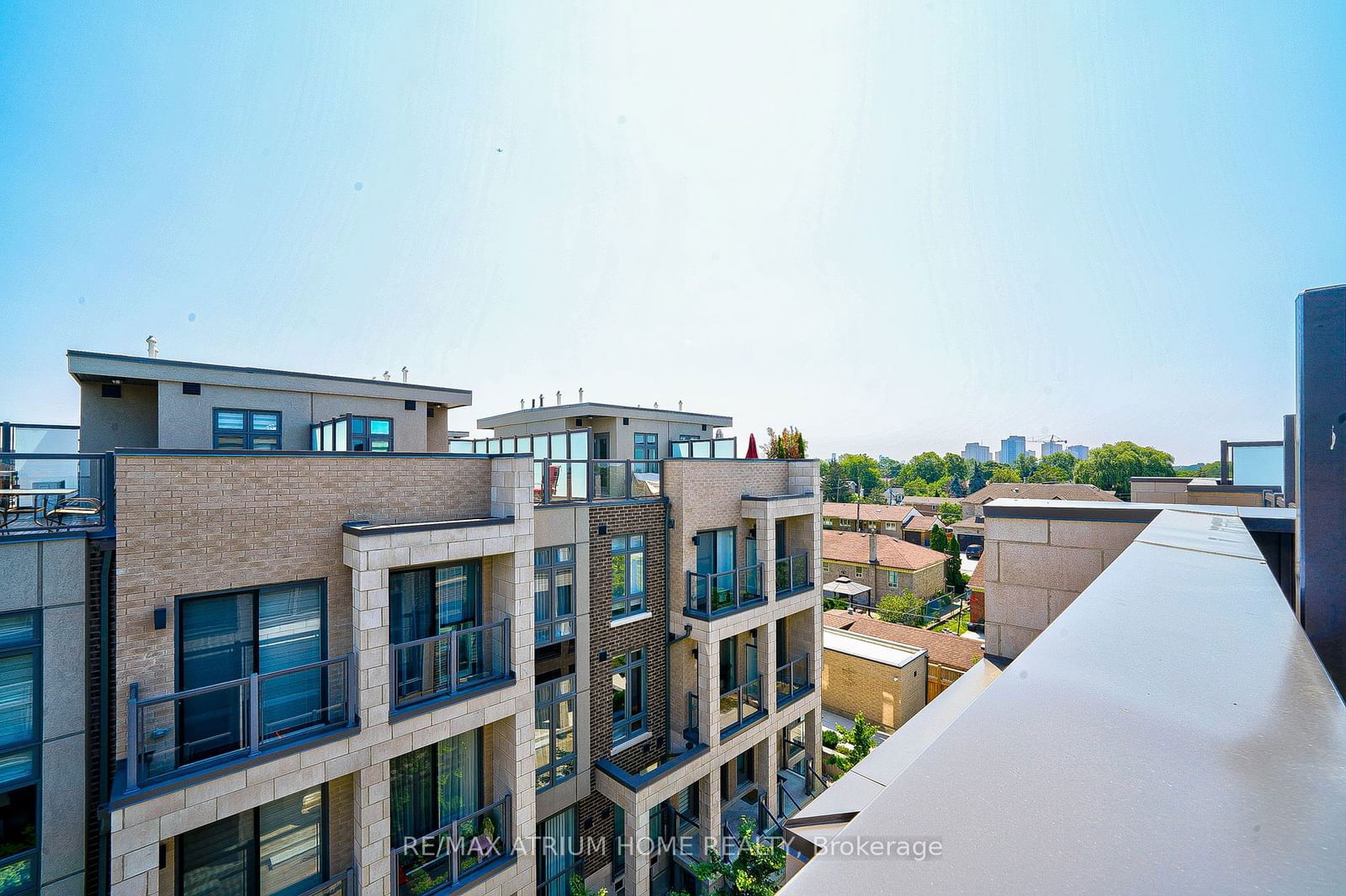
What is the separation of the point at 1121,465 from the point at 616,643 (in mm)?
92053

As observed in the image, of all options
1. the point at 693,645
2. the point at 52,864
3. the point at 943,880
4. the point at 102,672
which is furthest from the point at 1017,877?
the point at 693,645

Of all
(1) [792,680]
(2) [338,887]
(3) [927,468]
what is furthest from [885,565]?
(3) [927,468]

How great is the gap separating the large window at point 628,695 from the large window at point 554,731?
1097 mm

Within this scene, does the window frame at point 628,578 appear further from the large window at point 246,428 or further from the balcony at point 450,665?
the large window at point 246,428

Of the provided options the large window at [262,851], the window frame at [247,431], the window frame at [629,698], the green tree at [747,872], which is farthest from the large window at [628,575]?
the window frame at [247,431]

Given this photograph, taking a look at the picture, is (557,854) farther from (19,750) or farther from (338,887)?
(19,750)

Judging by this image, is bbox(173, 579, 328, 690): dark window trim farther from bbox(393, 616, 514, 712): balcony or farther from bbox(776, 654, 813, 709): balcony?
bbox(776, 654, 813, 709): balcony

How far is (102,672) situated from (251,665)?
1297 mm

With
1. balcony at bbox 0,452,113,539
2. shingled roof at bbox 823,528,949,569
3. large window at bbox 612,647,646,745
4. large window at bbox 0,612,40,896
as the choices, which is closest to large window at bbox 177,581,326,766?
large window at bbox 0,612,40,896

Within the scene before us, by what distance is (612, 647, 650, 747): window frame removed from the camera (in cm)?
1105

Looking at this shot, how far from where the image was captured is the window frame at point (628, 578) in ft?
36.6

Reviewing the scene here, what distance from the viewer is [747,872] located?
9.94m

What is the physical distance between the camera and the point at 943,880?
1.91ft

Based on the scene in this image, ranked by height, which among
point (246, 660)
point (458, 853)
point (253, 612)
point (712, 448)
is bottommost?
point (458, 853)
